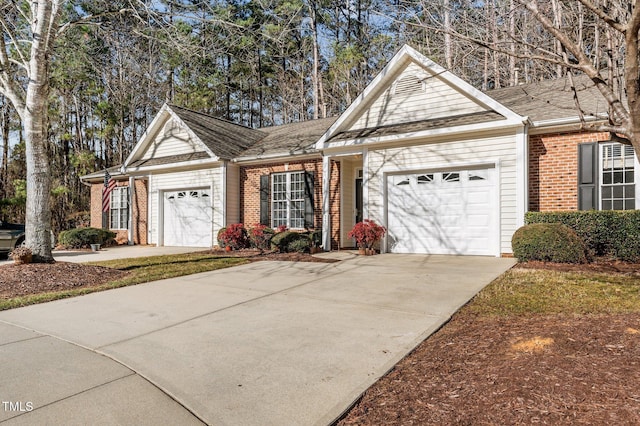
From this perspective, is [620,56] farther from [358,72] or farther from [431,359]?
[358,72]

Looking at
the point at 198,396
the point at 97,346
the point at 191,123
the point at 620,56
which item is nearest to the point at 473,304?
the point at 198,396

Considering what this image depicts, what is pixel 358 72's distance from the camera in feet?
82.4

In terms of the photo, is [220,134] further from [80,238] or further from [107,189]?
[80,238]

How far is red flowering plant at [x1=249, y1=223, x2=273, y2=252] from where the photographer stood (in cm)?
1220

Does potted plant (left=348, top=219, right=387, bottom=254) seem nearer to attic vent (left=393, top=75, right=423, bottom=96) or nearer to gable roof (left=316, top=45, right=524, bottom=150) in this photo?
gable roof (left=316, top=45, right=524, bottom=150)

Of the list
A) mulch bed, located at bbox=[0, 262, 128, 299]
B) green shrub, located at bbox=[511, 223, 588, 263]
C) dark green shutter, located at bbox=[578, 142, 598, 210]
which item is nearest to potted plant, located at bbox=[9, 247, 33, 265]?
mulch bed, located at bbox=[0, 262, 128, 299]

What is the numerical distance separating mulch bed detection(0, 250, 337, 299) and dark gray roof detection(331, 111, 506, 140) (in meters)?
7.35

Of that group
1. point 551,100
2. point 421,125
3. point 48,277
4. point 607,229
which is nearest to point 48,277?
point 48,277

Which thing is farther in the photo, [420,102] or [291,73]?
[291,73]

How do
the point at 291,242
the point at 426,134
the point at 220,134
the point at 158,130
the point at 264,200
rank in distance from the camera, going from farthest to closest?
1. the point at 158,130
2. the point at 220,134
3. the point at 264,200
4. the point at 291,242
5. the point at 426,134

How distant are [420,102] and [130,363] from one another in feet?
32.6

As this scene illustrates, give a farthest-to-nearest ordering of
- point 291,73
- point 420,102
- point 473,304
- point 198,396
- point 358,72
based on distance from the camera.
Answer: point 291,73 → point 358,72 → point 420,102 → point 473,304 → point 198,396

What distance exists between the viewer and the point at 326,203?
470 inches

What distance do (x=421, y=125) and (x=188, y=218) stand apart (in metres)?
9.75
